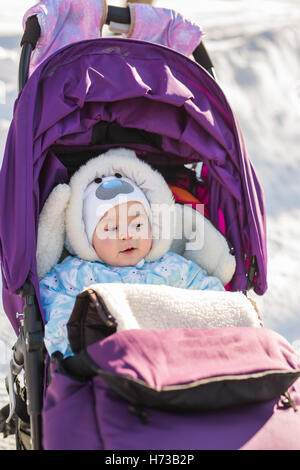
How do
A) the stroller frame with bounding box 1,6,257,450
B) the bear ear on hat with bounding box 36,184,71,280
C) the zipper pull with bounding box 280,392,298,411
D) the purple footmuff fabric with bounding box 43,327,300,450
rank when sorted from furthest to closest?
the bear ear on hat with bounding box 36,184,71,280
the stroller frame with bounding box 1,6,257,450
the zipper pull with bounding box 280,392,298,411
the purple footmuff fabric with bounding box 43,327,300,450

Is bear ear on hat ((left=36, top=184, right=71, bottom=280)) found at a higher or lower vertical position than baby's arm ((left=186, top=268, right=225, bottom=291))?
higher

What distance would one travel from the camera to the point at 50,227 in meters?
1.90

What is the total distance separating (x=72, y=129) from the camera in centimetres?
188

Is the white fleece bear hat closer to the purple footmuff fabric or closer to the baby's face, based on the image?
the baby's face

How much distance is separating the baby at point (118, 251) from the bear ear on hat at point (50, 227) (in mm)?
34

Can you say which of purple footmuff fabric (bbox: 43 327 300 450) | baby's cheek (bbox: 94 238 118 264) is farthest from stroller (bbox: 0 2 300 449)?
baby's cheek (bbox: 94 238 118 264)

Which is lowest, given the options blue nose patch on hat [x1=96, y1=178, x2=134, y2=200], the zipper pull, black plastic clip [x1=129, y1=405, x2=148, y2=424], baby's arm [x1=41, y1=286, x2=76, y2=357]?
the zipper pull

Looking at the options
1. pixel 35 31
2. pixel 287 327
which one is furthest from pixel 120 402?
pixel 287 327

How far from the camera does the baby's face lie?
1908 mm

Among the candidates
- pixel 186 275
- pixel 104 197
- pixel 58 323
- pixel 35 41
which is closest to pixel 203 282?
pixel 186 275

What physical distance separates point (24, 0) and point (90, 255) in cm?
232

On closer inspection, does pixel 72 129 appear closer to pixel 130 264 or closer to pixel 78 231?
pixel 78 231

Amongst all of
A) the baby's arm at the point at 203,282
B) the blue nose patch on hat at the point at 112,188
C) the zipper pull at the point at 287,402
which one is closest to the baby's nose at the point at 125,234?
the blue nose patch on hat at the point at 112,188

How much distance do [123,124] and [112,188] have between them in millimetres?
226
